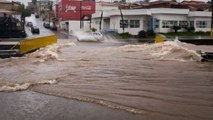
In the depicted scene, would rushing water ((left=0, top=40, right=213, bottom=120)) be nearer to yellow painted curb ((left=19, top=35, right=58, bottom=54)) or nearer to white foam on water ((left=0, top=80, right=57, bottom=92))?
white foam on water ((left=0, top=80, right=57, bottom=92))

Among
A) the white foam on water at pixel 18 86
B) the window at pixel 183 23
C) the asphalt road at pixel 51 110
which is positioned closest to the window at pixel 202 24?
the window at pixel 183 23

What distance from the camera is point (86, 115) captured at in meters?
8.27

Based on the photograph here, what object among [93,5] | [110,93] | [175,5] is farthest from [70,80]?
[93,5]

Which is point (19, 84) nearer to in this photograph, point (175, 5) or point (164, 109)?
point (164, 109)

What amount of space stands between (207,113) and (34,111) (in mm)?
3722

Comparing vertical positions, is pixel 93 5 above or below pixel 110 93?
above

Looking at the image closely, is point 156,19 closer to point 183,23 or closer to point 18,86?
point 183,23

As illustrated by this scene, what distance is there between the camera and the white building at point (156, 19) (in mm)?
62156

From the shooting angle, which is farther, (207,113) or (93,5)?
(93,5)

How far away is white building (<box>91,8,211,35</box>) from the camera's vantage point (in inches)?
2447

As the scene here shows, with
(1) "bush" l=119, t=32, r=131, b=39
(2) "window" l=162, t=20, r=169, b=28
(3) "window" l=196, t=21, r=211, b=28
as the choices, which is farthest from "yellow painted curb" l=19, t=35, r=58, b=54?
(3) "window" l=196, t=21, r=211, b=28

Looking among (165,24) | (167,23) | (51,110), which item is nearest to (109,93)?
(51,110)

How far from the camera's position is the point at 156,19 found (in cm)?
6234

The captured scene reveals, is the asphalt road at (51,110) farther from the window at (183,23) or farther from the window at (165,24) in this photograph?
the window at (183,23)
